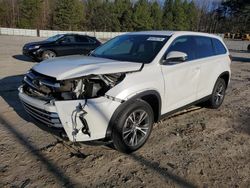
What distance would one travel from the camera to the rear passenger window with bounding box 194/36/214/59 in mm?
5382

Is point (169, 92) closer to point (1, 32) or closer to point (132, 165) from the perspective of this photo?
point (132, 165)

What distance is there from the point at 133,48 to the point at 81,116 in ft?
6.39

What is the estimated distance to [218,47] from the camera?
6.17 m

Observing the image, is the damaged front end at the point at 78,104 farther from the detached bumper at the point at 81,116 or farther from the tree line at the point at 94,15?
the tree line at the point at 94,15

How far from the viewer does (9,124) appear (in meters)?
4.98

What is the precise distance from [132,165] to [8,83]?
5.67m

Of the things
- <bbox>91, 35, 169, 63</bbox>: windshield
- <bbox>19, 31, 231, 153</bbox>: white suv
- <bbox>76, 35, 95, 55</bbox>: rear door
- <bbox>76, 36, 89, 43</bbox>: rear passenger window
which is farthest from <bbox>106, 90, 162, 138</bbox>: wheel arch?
<bbox>76, 36, 89, 43</bbox>: rear passenger window

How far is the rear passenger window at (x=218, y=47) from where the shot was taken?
6055mm

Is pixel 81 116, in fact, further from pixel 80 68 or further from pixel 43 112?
pixel 80 68

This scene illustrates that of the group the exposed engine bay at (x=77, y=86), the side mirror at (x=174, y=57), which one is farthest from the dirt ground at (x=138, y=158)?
the side mirror at (x=174, y=57)

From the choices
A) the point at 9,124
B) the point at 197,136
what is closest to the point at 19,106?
the point at 9,124

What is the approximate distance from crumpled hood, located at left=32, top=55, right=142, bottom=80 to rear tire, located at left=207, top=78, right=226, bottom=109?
8.63 ft

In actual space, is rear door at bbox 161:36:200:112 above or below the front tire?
above

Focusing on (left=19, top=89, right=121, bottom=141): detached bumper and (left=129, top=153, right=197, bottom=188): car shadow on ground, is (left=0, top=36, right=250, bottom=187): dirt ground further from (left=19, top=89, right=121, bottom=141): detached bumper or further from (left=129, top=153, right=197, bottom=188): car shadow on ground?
(left=19, top=89, right=121, bottom=141): detached bumper
